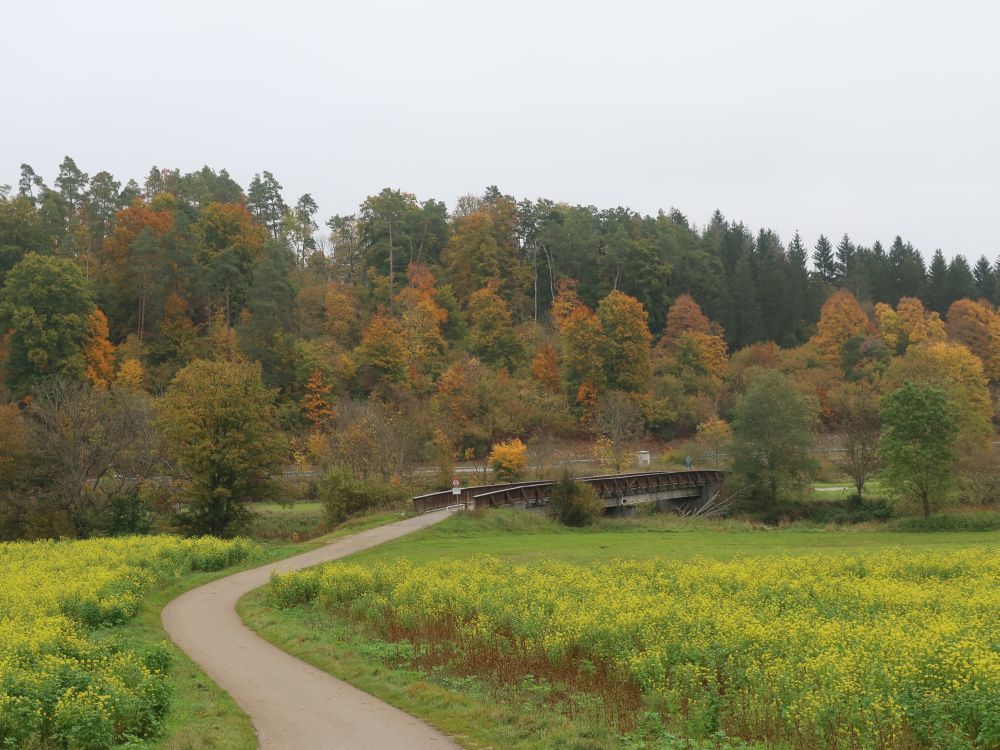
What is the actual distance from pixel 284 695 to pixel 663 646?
20.8 feet

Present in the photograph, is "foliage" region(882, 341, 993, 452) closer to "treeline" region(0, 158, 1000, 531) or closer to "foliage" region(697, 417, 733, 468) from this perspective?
"treeline" region(0, 158, 1000, 531)

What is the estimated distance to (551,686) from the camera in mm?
13891

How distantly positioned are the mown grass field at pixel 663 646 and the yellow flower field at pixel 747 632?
36 mm

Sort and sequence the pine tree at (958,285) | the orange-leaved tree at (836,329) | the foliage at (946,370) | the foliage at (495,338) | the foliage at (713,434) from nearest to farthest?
the foliage at (946,370) < the foliage at (713,434) < the foliage at (495,338) < the orange-leaved tree at (836,329) < the pine tree at (958,285)

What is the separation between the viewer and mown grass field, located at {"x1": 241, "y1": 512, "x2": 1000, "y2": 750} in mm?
10805

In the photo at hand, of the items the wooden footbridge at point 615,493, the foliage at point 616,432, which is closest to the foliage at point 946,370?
the wooden footbridge at point 615,493

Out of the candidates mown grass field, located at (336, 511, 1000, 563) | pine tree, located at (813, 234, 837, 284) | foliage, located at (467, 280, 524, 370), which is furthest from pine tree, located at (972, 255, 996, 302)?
mown grass field, located at (336, 511, 1000, 563)

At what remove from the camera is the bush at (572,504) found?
162 feet

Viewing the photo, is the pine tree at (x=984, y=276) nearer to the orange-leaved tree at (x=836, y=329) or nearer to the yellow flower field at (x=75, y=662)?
the orange-leaved tree at (x=836, y=329)

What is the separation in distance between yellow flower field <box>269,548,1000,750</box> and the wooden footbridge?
75.3ft

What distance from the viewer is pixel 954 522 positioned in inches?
1794

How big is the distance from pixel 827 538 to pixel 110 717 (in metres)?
37.9

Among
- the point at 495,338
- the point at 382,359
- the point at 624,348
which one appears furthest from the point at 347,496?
the point at 495,338

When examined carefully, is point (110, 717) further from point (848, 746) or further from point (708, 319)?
point (708, 319)
